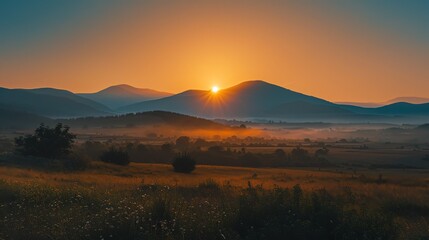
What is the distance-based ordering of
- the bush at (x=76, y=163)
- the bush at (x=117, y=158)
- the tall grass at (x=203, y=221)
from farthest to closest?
the bush at (x=117, y=158) → the bush at (x=76, y=163) → the tall grass at (x=203, y=221)

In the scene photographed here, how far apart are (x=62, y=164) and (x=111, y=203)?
105ft

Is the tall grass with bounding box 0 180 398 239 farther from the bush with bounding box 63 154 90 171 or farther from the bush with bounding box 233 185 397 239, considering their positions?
the bush with bounding box 63 154 90 171

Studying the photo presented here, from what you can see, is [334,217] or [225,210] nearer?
[334,217]

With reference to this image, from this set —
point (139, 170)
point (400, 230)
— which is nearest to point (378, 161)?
point (139, 170)

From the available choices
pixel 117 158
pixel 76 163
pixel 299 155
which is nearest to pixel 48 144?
pixel 117 158

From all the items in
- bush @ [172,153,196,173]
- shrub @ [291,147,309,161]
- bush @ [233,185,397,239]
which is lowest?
shrub @ [291,147,309,161]

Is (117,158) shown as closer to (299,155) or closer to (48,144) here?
(48,144)

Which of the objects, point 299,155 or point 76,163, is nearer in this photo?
point 76,163

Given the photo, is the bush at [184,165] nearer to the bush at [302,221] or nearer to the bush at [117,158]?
the bush at [117,158]

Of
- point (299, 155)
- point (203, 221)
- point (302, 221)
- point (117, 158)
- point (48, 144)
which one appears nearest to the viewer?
point (302, 221)

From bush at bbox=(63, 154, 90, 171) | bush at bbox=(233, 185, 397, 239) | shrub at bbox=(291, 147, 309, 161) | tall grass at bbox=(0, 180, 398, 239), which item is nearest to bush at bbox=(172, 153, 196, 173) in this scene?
bush at bbox=(63, 154, 90, 171)

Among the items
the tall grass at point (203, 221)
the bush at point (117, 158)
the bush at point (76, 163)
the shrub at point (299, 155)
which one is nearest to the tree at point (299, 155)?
the shrub at point (299, 155)

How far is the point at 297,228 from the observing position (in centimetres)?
1030

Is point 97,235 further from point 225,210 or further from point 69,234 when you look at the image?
point 225,210
